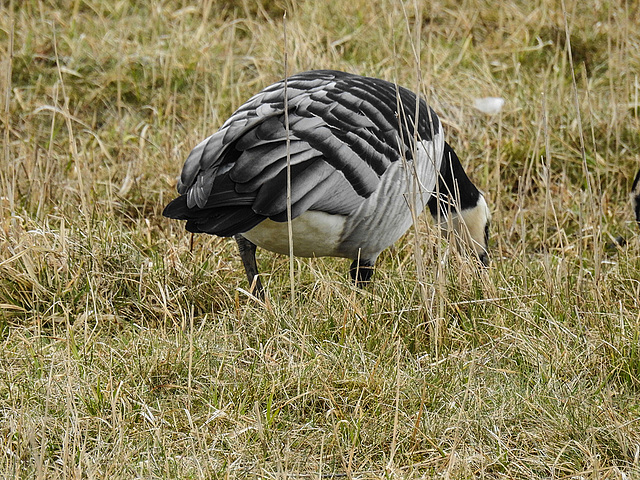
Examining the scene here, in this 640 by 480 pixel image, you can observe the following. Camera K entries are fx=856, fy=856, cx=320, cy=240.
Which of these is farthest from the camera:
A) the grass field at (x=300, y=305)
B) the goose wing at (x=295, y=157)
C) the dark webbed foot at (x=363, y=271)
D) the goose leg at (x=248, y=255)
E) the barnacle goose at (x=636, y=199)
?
the barnacle goose at (x=636, y=199)

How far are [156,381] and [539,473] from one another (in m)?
1.37

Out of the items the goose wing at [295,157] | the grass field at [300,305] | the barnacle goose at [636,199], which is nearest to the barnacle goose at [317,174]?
the goose wing at [295,157]

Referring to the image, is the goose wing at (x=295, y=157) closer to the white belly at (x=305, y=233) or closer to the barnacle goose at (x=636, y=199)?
the white belly at (x=305, y=233)

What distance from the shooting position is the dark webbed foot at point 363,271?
407 cm

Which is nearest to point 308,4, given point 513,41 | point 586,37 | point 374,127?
point 513,41

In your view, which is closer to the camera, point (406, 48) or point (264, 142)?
point (264, 142)

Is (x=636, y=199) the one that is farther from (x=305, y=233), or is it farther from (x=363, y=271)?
(x=305, y=233)

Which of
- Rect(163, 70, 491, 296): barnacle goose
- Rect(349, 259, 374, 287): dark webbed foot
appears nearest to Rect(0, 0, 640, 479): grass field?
Rect(349, 259, 374, 287): dark webbed foot

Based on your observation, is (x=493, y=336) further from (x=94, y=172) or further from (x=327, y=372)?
(x=94, y=172)

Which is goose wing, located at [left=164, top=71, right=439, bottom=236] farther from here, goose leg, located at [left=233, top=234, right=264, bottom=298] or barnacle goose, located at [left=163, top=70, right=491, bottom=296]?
goose leg, located at [left=233, top=234, right=264, bottom=298]

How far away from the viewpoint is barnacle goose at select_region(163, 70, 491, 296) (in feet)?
11.2

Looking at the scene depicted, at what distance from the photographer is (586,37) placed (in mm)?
6469

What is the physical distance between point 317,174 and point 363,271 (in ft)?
2.44

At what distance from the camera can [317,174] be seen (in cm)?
356
